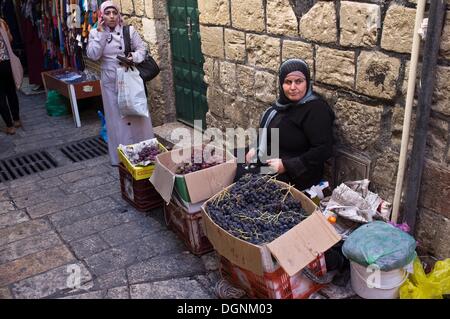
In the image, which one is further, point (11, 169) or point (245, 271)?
point (11, 169)

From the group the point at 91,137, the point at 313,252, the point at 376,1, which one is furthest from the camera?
the point at 91,137

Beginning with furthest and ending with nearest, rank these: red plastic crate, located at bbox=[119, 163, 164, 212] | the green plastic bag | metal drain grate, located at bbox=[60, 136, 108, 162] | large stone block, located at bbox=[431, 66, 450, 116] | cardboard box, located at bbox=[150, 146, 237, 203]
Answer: the green plastic bag
metal drain grate, located at bbox=[60, 136, 108, 162]
red plastic crate, located at bbox=[119, 163, 164, 212]
cardboard box, located at bbox=[150, 146, 237, 203]
large stone block, located at bbox=[431, 66, 450, 116]

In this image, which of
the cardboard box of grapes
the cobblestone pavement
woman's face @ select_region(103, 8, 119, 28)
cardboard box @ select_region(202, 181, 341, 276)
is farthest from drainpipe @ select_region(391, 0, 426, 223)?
woman's face @ select_region(103, 8, 119, 28)

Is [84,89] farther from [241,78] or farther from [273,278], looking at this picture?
[273,278]

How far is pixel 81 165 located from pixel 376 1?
3787 millimetres

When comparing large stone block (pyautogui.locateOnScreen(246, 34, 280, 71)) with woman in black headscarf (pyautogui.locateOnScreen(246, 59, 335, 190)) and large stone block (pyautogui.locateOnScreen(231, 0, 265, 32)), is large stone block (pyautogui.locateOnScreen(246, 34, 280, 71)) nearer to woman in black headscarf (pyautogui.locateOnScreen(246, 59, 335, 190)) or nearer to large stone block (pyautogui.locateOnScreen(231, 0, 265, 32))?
large stone block (pyautogui.locateOnScreen(231, 0, 265, 32))

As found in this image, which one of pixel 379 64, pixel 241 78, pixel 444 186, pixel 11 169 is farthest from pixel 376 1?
pixel 11 169

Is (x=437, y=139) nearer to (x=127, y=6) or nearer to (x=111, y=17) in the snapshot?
(x=111, y=17)

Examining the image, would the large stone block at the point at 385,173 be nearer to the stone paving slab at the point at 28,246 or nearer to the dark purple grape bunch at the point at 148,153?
the dark purple grape bunch at the point at 148,153

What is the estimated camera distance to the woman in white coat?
4789 mm

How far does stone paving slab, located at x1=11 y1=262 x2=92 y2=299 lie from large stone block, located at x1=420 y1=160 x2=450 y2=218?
92.9 inches

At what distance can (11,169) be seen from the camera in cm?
545

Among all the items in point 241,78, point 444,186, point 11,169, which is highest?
point 241,78

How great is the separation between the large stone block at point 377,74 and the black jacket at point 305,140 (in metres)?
0.34
